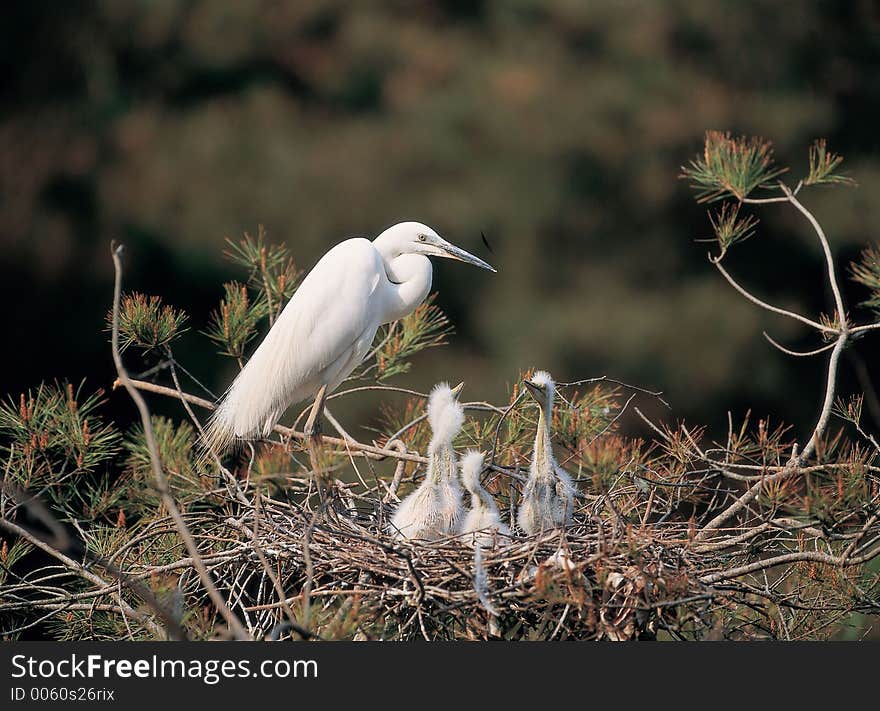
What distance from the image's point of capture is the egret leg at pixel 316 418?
2.51 m

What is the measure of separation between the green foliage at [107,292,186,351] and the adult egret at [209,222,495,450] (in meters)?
0.31

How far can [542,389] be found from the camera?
2168 mm

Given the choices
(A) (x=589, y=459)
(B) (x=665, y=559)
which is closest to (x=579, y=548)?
(B) (x=665, y=559)

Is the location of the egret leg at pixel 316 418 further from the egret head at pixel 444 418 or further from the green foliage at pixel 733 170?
the green foliage at pixel 733 170

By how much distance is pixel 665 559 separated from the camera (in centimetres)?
192

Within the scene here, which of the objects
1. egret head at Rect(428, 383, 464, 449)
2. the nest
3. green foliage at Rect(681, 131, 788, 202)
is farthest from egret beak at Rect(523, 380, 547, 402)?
green foliage at Rect(681, 131, 788, 202)

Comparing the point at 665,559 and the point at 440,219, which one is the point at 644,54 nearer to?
the point at 440,219

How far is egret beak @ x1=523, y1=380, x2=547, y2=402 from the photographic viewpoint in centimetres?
216

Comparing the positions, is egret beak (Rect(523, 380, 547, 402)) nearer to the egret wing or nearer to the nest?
the nest

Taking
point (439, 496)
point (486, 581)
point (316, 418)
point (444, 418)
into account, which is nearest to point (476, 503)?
point (439, 496)

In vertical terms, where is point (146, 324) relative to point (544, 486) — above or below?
above

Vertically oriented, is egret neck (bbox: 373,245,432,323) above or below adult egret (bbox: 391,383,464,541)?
Result: above

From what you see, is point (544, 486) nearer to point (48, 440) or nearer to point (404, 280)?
point (404, 280)

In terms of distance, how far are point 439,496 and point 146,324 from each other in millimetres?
685
